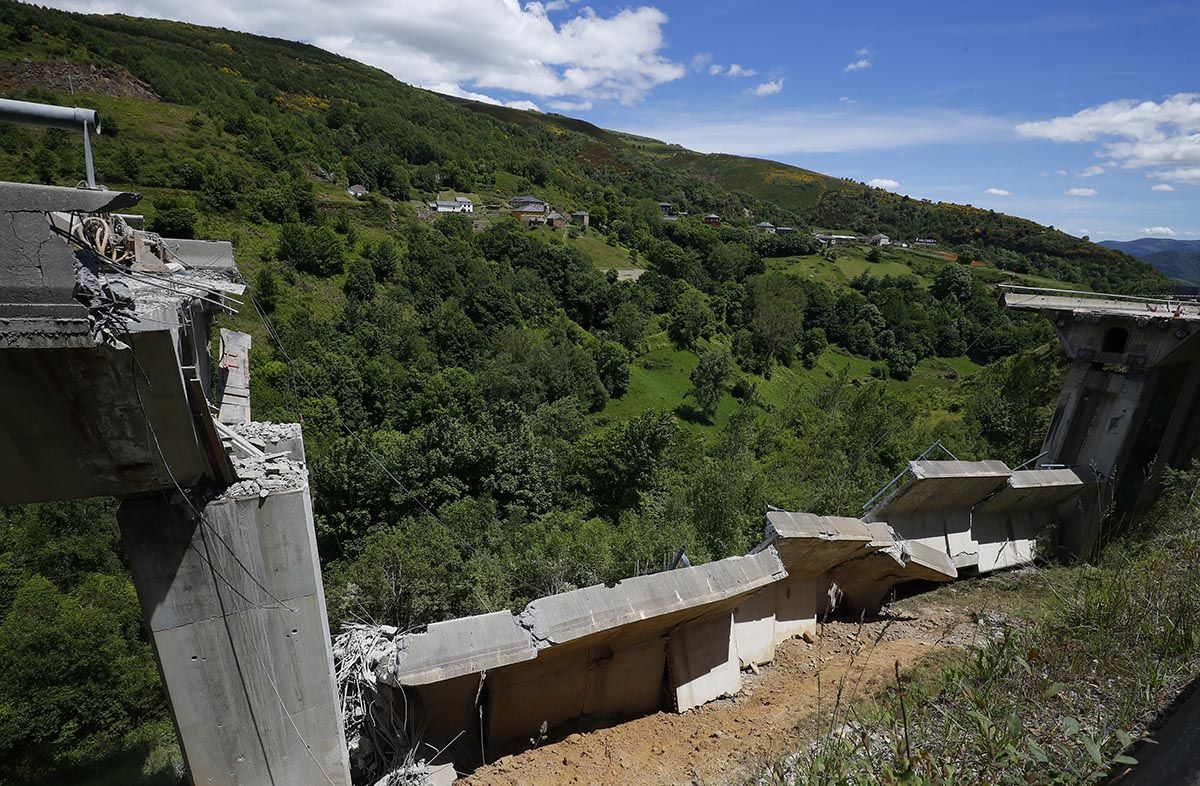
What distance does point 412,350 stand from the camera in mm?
38375

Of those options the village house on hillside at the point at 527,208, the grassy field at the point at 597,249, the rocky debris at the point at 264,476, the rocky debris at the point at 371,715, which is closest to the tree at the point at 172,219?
the grassy field at the point at 597,249

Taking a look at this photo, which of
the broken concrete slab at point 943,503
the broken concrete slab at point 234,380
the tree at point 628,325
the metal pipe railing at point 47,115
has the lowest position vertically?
the tree at point 628,325

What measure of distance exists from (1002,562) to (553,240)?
5678 cm

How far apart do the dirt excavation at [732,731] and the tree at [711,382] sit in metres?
35.1

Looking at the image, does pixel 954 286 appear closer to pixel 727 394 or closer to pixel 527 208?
pixel 727 394

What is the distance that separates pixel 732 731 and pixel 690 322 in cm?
4653

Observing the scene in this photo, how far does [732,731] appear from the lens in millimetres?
5879

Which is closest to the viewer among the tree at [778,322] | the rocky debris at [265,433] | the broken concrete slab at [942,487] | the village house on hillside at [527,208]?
the rocky debris at [265,433]

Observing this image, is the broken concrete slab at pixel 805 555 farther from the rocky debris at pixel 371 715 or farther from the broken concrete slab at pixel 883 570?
the rocky debris at pixel 371 715

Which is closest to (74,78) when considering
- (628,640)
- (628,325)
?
(628,325)

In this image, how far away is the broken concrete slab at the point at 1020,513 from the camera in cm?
1064

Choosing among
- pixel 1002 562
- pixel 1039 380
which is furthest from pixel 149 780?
pixel 1039 380

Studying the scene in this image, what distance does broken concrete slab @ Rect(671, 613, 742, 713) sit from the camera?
659cm

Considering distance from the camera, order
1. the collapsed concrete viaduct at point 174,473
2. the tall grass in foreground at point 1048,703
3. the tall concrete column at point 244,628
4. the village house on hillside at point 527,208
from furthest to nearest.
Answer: the village house on hillside at point 527,208 < the tall concrete column at point 244,628 < the collapsed concrete viaduct at point 174,473 < the tall grass in foreground at point 1048,703
